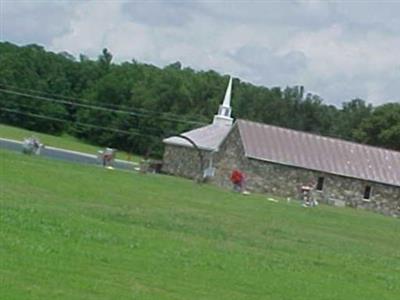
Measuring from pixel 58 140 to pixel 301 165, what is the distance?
34.0 metres

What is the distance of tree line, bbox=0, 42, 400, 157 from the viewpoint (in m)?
108

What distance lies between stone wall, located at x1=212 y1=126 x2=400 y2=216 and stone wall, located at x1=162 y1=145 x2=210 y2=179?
2213mm

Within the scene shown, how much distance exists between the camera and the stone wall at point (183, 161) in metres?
80.3

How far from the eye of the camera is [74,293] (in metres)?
13.2

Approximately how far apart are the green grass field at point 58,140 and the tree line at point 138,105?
2147 millimetres

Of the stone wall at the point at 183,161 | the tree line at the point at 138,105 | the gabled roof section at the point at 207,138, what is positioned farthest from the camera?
the tree line at the point at 138,105

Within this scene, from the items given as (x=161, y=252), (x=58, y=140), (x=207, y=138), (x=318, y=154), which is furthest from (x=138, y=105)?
(x=161, y=252)

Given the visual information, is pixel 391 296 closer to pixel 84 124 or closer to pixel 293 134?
pixel 293 134

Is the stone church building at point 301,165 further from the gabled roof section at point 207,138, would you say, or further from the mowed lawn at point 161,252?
the mowed lawn at point 161,252

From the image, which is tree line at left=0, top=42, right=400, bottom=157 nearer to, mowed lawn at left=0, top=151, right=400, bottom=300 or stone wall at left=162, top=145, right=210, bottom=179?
stone wall at left=162, top=145, right=210, bottom=179

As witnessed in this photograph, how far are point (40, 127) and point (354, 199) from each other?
43007 mm

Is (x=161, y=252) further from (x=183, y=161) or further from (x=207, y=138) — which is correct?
(x=207, y=138)

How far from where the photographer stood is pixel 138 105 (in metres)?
115

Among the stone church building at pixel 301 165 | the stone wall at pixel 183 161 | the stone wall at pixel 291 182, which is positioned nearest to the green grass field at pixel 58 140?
the stone wall at pixel 183 161
